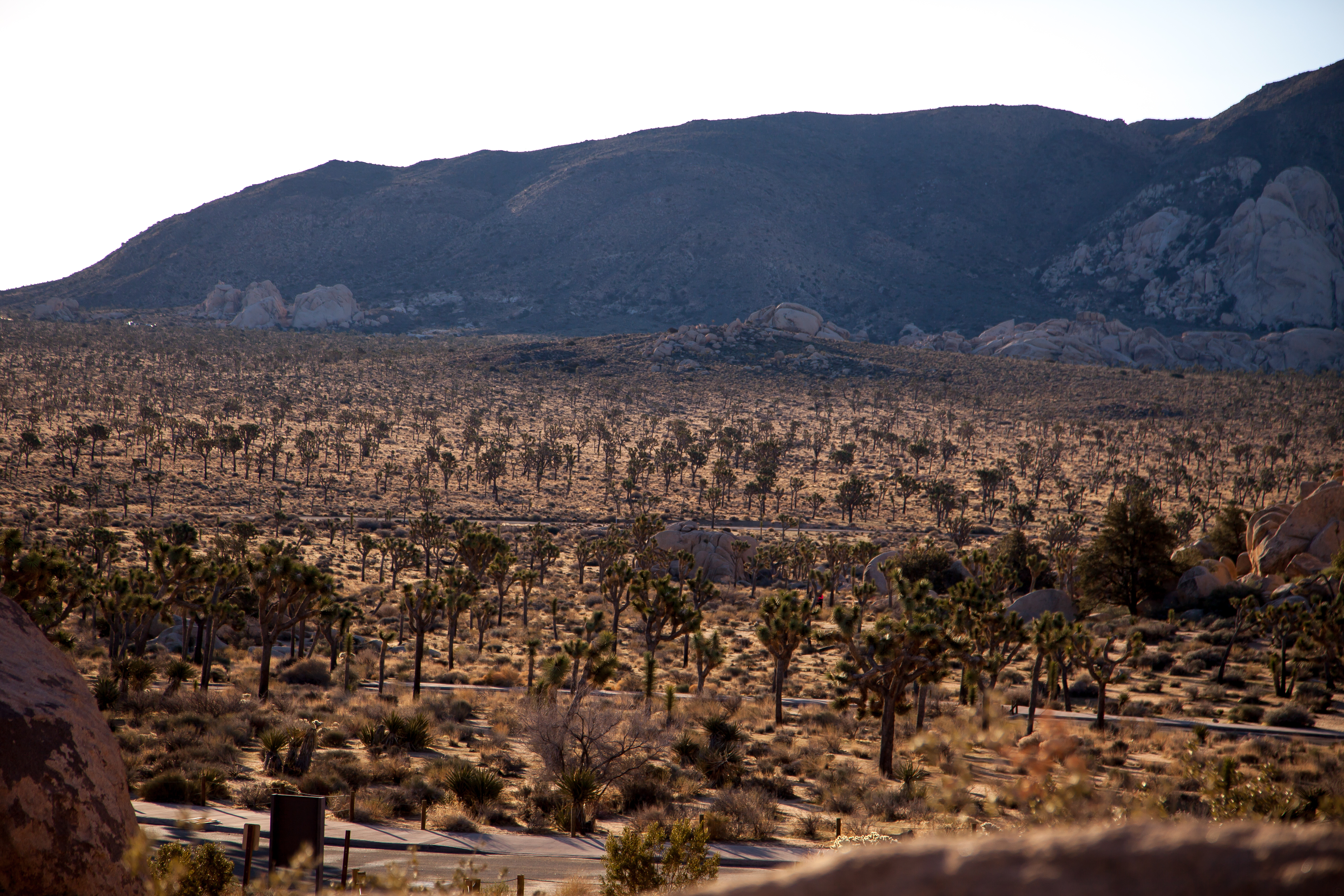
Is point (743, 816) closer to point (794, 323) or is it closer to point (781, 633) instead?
point (781, 633)

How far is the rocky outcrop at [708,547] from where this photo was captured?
66.5 metres

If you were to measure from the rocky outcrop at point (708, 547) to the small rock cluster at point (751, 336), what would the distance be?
8009 cm

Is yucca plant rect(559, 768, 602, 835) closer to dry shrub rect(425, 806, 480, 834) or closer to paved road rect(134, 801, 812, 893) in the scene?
paved road rect(134, 801, 812, 893)

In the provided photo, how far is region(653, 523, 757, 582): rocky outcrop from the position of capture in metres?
66.5

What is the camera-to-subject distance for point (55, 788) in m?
8.98

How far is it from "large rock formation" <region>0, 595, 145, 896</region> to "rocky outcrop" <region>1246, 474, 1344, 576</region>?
181 feet

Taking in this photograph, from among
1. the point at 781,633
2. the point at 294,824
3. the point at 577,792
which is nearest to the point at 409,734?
the point at 577,792

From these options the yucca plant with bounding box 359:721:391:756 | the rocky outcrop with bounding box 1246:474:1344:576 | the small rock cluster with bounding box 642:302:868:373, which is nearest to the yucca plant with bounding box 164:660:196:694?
the yucca plant with bounding box 359:721:391:756

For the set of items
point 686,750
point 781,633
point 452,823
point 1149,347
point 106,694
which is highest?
point 1149,347

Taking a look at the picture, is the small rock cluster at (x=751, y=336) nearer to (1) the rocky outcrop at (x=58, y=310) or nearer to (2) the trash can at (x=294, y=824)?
(1) the rocky outcrop at (x=58, y=310)

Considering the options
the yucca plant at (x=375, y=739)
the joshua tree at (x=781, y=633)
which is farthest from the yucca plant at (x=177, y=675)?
the joshua tree at (x=781, y=633)

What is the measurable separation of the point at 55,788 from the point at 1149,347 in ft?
684

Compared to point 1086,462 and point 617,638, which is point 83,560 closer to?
point 617,638

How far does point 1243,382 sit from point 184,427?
6139 inches
